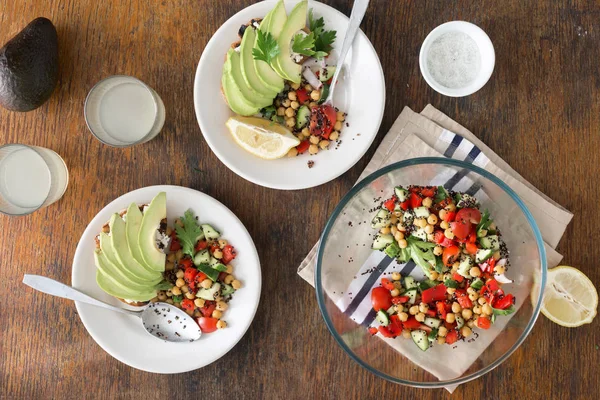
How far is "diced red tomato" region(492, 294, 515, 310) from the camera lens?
2.01 metres

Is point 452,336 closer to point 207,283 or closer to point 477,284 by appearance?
point 477,284

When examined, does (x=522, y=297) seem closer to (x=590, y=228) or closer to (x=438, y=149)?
(x=590, y=228)

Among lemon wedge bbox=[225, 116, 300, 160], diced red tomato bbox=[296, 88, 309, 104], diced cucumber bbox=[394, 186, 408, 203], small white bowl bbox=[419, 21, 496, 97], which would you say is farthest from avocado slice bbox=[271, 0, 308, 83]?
diced cucumber bbox=[394, 186, 408, 203]

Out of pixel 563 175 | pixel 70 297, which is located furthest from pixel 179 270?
pixel 563 175

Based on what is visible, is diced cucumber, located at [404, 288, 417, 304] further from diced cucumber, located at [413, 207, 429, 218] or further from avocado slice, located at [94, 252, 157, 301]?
avocado slice, located at [94, 252, 157, 301]

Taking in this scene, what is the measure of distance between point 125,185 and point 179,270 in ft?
1.45

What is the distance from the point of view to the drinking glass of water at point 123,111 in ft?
6.94

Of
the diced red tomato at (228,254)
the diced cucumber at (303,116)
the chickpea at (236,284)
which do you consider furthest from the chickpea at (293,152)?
the chickpea at (236,284)

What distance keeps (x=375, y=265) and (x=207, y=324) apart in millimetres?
713

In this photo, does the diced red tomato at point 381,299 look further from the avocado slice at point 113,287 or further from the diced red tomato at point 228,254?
the avocado slice at point 113,287

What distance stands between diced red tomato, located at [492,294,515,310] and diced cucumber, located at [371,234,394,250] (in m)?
0.46

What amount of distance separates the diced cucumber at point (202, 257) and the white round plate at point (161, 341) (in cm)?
10

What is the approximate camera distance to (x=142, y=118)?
212 cm

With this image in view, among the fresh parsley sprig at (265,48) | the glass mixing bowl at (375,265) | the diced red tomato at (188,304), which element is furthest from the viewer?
the diced red tomato at (188,304)
